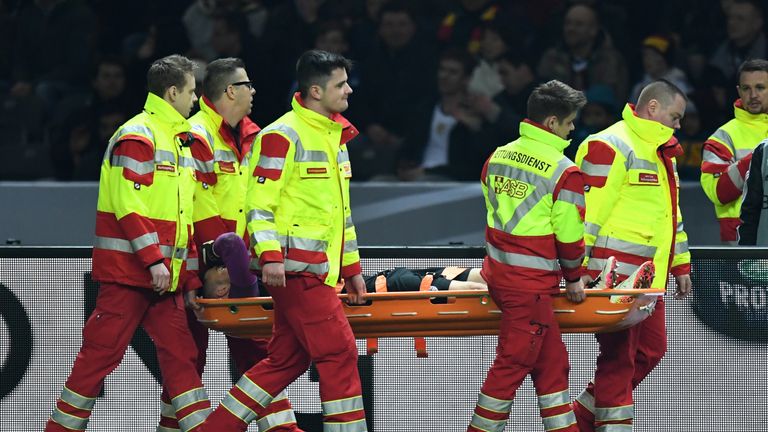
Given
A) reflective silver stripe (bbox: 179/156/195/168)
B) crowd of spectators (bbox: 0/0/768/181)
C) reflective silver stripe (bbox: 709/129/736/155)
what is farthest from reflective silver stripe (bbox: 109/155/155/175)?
crowd of spectators (bbox: 0/0/768/181)

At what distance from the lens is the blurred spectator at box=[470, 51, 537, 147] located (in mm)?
11656

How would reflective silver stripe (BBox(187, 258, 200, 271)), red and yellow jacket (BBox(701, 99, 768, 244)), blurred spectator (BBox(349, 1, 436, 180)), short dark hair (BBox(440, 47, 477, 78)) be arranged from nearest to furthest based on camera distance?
1. reflective silver stripe (BBox(187, 258, 200, 271))
2. red and yellow jacket (BBox(701, 99, 768, 244))
3. short dark hair (BBox(440, 47, 477, 78))
4. blurred spectator (BBox(349, 1, 436, 180))

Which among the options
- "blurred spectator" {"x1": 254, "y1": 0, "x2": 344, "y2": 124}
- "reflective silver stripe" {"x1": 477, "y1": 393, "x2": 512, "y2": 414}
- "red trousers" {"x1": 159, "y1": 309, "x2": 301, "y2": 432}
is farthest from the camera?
"blurred spectator" {"x1": 254, "y1": 0, "x2": 344, "y2": 124}

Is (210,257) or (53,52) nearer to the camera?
(210,257)

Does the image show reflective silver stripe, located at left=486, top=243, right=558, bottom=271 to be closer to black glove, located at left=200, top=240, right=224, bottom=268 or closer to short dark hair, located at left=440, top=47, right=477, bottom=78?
black glove, located at left=200, top=240, right=224, bottom=268

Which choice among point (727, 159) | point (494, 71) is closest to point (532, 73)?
point (494, 71)

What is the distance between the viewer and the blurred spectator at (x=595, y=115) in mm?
11539

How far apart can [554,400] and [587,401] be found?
57 cm

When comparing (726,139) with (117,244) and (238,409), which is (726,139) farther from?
(117,244)

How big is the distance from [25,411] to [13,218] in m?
4.36

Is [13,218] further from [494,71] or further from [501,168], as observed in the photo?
[501,168]

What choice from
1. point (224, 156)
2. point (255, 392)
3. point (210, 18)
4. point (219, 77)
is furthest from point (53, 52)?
point (255, 392)

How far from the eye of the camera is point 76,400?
6.70 m

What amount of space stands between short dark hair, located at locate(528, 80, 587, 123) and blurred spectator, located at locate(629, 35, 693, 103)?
494cm
